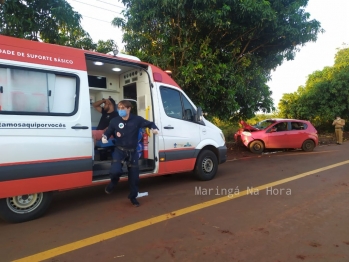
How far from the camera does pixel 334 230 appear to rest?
3463mm

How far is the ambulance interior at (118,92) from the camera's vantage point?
4.83 m

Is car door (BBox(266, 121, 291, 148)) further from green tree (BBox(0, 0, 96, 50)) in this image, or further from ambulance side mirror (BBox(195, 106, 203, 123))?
green tree (BBox(0, 0, 96, 50))

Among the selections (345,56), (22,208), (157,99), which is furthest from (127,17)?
(345,56)

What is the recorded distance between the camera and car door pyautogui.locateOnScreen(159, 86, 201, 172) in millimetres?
5289

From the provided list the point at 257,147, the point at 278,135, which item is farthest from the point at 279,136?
the point at 257,147

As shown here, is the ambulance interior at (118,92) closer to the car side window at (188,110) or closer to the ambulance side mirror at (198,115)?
the car side window at (188,110)

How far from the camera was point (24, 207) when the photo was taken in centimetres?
372

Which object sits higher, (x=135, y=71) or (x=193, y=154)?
(x=135, y=71)

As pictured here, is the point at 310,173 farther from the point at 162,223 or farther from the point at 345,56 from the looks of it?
the point at 345,56

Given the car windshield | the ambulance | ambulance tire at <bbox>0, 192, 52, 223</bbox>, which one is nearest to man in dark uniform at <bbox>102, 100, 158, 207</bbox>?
the ambulance

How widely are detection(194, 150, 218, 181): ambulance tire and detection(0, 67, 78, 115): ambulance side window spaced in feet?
9.80

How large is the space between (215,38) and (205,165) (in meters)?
4.76

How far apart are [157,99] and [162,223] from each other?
97.9 inches

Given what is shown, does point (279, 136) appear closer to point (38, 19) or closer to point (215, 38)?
point (215, 38)
